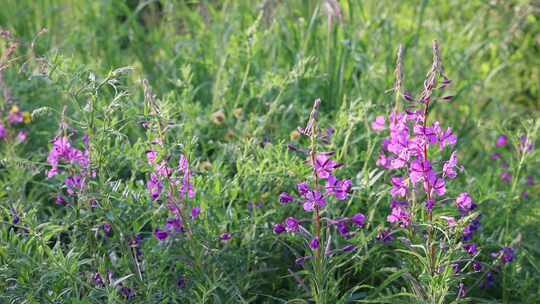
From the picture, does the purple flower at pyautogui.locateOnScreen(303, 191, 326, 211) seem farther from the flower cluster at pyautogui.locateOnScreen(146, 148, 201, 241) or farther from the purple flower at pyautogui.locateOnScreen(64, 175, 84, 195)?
the purple flower at pyautogui.locateOnScreen(64, 175, 84, 195)

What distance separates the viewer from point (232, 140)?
298 cm

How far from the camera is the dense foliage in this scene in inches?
80.4

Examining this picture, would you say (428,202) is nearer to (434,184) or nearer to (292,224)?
(434,184)

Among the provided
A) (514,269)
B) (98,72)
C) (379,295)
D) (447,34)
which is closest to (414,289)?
(379,295)

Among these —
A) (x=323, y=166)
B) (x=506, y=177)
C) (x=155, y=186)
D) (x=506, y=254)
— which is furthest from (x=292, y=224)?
(x=506, y=177)

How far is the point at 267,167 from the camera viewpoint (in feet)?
8.20

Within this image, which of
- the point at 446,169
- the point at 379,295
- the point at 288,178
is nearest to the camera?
A: the point at 446,169

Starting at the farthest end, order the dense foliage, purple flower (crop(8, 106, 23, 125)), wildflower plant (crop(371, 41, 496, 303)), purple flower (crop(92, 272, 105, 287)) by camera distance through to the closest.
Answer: purple flower (crop(8, 106, 23, 125)) → purple flower (crop(92, 272, 105, 287)) → the dense foliage → wildflower plant (crop(371, 41, 496, 303))

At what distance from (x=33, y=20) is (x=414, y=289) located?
3011mm

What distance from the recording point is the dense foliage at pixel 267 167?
80.4 inches

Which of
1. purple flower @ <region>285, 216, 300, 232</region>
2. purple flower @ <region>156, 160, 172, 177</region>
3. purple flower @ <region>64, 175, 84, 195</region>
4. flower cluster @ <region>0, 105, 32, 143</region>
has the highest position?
purple flower @ <region>156, 160, 172, 177</region>

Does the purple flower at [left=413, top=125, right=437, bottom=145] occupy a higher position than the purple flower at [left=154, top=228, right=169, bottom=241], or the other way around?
the purple flower at [left=413, top=125, right=437, bottom=145]

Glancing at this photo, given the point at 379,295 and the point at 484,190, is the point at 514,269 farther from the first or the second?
the point at 379,295

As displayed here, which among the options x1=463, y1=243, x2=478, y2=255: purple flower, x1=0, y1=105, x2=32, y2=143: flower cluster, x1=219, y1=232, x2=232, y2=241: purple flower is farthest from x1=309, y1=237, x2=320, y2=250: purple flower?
x1=0, y1=105, x2=32, y2=143: flower cluster
